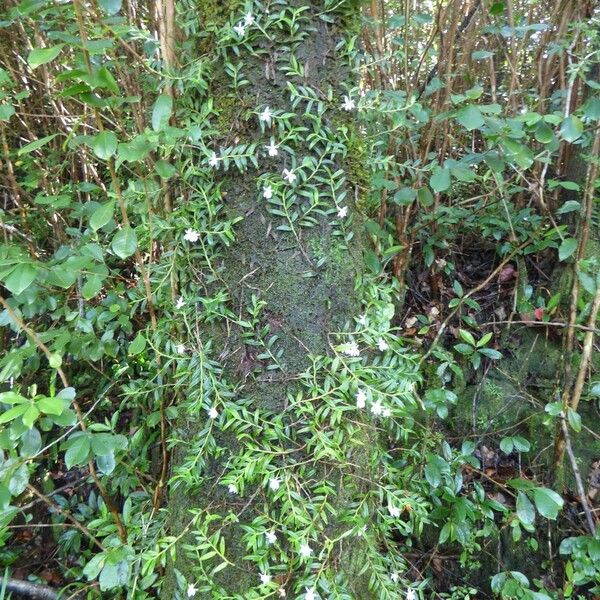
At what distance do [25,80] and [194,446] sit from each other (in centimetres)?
209

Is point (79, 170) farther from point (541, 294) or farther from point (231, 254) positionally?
point (541, 294)

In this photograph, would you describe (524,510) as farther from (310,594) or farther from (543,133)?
(543,133)

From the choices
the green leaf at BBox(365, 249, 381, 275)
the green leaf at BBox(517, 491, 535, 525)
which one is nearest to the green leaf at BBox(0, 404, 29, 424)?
the green leaf at BBox(365, 249, 381, 275)

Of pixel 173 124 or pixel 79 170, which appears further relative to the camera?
pixel 79 170

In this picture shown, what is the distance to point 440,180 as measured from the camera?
1657mm

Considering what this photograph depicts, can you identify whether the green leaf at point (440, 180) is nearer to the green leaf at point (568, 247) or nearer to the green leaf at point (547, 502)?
the green leaf at point (568, 247)

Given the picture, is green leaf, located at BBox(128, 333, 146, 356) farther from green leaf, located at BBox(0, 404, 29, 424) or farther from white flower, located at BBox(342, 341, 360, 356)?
white flower, located at BBox(342, 341, 360, 356)

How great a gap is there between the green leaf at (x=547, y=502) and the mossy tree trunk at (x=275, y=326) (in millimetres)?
664

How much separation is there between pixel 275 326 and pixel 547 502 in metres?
1.14

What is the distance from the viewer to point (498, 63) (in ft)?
9.65

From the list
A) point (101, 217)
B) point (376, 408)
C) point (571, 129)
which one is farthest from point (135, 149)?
point (571, 129)

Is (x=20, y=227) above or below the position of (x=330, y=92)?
below

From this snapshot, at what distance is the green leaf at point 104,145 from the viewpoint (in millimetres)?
1228

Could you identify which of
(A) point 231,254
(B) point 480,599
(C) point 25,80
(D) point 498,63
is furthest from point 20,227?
(D) point 498,63
